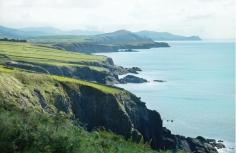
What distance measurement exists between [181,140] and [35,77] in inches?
912

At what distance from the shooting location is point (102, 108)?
238 ft

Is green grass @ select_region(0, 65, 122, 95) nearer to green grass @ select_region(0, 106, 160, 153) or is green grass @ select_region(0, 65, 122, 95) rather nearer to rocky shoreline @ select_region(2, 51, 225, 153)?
rocky shoreline @ select_region(2, 51, 225, 153)

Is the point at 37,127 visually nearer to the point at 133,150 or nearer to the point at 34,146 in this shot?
the point at 34,146

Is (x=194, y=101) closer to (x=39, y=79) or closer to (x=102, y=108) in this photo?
(x=102, y=108)

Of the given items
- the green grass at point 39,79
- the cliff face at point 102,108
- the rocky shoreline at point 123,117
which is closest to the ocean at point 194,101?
the rocky shoreline at point 123,117

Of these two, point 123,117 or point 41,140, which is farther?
point 123,117

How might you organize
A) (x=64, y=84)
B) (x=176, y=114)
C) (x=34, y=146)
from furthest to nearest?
(x=176, y=114)
(x=64, y=84)
(x=34, y=146)

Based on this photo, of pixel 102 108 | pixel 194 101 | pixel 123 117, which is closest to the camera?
pixel 123 117

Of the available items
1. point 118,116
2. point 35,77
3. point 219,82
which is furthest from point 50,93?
point 219,82

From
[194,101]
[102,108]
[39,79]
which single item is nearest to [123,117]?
[102,108]

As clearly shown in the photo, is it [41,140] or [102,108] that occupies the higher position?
[41,140]

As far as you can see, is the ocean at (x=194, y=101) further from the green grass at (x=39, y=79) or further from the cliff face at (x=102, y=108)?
the green grass at (x=39, y=79)

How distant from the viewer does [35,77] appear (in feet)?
240

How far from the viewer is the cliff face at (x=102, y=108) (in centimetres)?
6825
